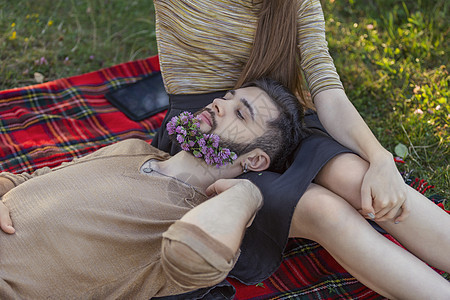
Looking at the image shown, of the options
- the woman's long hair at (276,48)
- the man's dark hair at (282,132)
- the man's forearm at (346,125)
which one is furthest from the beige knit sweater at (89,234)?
the woman's long hair at (276,48)

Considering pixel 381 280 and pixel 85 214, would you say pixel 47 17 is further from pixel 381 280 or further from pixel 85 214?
pixel 381 280

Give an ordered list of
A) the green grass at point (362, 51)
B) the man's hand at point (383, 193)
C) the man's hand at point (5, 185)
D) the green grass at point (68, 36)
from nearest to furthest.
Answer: the man's hand at point (383, 193)
the man's hand at point (5, 185)
the green grass at point (362, 51)
the green grass at point (68, 36)

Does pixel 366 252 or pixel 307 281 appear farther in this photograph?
pixel 307 281

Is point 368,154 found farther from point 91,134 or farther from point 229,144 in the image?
point 91,134

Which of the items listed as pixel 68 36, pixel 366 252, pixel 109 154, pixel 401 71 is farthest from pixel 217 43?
pixel 68 36

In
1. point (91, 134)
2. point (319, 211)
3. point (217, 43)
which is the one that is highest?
point (217, 43)

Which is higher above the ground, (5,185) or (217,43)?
(217,43)

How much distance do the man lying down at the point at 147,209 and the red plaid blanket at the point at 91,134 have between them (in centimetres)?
58

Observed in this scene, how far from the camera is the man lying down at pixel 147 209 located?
1.93 m

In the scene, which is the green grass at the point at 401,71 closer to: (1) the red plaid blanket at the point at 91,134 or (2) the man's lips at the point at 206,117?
(1) the red plaid blanket at the point at 91,134

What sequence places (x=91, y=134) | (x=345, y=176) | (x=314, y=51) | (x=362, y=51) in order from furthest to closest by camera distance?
(x=362, y=51) < (x=91, y=134) < (x=314, y=51) < (x=345, y=176)

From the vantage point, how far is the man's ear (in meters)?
2.75

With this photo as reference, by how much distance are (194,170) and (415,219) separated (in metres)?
1.14

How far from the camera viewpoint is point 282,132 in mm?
2789
